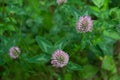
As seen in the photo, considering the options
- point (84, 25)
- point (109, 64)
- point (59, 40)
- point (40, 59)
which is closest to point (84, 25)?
point (84, 25)

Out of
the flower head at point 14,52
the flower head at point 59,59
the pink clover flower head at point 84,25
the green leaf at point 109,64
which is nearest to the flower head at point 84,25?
the pink clover flower head at point 84,25

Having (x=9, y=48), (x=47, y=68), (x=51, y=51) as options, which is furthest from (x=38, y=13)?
(x=51, y=51)

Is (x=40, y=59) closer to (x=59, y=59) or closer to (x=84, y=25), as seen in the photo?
(x=59, y=59)

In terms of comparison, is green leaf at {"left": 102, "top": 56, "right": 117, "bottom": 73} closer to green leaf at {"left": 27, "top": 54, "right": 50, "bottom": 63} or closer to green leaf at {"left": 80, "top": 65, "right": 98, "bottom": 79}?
green leaf at {"left": 80, "top": 65, "right": 98, "bottom": 79}

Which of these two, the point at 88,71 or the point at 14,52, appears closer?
the point at 14,52

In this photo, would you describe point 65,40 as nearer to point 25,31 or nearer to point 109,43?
point 109,43

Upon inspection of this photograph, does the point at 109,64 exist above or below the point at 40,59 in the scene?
below

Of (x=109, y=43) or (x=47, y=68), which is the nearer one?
(x=109, y=43)

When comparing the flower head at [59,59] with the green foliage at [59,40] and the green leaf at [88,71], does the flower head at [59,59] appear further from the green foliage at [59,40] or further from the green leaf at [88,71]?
the green leaf at [88,71]
